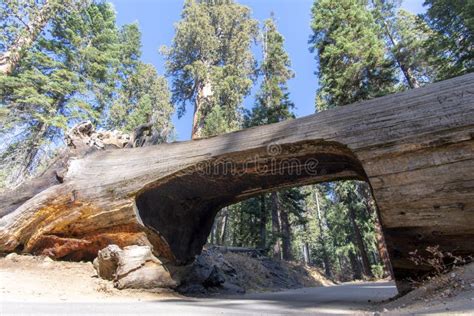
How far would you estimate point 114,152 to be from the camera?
741cm

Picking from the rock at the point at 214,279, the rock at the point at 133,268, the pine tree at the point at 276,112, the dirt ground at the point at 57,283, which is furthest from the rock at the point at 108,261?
the pine tree at the point at 276,112

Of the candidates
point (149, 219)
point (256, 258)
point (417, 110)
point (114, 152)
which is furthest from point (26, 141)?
point (417, 110)

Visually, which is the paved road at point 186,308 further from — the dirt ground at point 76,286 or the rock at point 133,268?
the rock at point 133,268

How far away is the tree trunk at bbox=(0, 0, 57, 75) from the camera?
15055mm

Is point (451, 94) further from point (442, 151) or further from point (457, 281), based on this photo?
point (457, 281)

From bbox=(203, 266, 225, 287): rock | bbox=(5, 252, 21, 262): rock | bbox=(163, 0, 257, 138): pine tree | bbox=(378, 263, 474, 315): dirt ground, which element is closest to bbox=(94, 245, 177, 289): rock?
bbox=(203, 266, 225, 287): rock

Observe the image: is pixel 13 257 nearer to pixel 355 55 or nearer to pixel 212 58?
pixel 355 55

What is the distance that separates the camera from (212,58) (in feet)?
86.0

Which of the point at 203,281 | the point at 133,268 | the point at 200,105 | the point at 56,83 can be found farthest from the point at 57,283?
the point at 200,105

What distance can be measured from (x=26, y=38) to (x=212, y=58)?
14.1 metres

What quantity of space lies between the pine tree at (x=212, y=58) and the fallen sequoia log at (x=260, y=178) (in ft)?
49.1

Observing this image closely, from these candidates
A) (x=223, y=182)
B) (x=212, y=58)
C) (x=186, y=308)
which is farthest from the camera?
(x=212, y=58)

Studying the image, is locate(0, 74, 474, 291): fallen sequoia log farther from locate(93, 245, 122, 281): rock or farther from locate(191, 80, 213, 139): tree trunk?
locate(191, 80, 213, 139): tree trunk

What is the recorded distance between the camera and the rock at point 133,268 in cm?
612
